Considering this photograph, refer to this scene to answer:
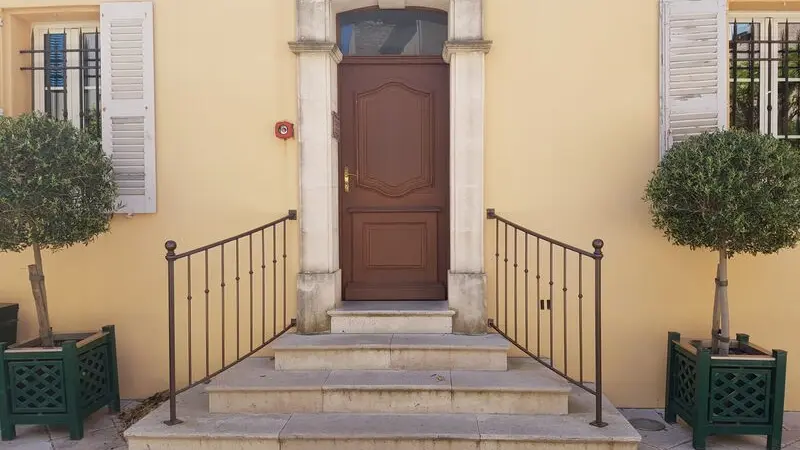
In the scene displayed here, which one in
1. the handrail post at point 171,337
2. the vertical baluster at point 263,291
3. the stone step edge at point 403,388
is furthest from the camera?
the vertical baluster at point 263,291

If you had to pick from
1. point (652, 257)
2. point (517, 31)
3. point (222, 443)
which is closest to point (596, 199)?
point (652, 257)

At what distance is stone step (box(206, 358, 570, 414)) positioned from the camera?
4.12 meters

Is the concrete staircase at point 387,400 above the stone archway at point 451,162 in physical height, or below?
below

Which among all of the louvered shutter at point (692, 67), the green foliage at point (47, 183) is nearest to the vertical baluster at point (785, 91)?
the louvered shutter at point (692, 67)

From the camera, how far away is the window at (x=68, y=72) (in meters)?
5.39

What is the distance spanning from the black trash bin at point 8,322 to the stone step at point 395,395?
77.1 inches

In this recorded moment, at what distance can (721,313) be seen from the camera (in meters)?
4.57

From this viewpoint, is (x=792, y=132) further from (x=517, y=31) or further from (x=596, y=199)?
(x=517, y=31)

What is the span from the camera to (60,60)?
5430 millimetres

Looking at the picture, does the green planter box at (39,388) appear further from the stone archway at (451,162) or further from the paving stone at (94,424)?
the stone archway at (451,162)

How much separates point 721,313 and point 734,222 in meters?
0.79

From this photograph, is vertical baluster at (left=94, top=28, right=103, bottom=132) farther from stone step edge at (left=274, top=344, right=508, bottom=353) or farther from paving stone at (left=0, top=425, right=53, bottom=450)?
stone step edge at (left=274, top=344, right=508, bottom=353)

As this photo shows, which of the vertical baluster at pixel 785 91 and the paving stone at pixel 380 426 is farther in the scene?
the vertical baluster at pixel 785 91

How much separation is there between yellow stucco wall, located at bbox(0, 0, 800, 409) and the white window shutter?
94 millimetres
